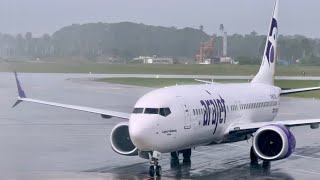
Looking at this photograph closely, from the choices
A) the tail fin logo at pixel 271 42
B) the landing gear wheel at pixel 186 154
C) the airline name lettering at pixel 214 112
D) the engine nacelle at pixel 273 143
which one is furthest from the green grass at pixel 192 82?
the engine nacelle at pixel 273 143

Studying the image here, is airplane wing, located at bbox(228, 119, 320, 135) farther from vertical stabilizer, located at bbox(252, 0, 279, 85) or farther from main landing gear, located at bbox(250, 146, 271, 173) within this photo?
vertical stabilizer, located at bbox(252, 0, 279, 85)

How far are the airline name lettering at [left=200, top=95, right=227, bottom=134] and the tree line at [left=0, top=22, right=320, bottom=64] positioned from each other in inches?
2890

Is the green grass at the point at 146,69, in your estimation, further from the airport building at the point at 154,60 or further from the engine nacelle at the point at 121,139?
the engine nacelle at the point at 121,139

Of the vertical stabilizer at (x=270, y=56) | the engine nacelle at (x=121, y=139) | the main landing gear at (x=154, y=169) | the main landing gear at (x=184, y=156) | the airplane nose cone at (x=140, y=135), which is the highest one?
the vertical stabilizer at (x=270, y=56)

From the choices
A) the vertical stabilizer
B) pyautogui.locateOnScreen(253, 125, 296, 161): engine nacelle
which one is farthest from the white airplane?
the vertical stabilizer

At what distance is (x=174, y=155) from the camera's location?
1080 inches

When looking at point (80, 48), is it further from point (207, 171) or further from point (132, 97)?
point (207, 171)

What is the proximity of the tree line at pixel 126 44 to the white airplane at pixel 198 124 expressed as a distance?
71309 millimetres

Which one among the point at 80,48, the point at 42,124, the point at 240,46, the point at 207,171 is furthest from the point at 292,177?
the point at 240,46

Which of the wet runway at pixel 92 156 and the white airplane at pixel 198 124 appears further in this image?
the wet runway at pixel 92 156

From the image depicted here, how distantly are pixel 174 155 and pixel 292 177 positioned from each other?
533 centimetres

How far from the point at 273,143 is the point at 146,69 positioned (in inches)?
3408

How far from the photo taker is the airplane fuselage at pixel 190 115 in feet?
73.8

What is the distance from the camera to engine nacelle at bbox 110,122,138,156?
26.2m
